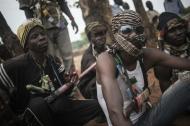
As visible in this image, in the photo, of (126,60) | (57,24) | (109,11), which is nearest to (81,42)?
(109,11)

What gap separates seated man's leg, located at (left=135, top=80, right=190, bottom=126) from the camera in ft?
8.90

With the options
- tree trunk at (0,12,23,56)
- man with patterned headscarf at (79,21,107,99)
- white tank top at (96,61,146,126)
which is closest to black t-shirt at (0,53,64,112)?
man with patterned headscarf at (79,21,107,99)

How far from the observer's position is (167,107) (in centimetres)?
272

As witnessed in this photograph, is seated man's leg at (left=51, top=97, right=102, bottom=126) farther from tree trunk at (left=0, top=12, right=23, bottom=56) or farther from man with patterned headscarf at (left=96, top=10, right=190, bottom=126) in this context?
A: tree trunk at (left=0, top=12, right=23, bottom=56)

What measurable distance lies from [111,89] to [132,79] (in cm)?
40

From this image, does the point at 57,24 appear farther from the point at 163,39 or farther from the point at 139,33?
the point at 139,33

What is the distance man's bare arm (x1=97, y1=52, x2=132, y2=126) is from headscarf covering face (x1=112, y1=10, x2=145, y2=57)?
0.56 ft

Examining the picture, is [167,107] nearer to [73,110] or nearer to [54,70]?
[73,110]

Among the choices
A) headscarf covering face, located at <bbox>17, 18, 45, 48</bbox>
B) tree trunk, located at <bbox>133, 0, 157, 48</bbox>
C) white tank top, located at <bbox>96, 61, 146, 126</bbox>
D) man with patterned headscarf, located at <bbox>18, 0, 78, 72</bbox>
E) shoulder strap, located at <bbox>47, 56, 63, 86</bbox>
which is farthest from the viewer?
tree trunk, located at <bbox>133, 0, 157, 48</bbox>

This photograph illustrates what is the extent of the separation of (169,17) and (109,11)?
452cm

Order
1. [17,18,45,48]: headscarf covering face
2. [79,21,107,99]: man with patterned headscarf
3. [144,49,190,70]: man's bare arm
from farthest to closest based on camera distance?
[79,21,107,99]: man with patterned headscarf, [17,18,45,48]: headscarf covering face, [144,49,190,70]: man's bare arm

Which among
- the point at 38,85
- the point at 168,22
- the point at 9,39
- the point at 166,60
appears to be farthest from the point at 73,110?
the point at 9,39

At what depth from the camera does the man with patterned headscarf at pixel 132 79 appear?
8.53ft

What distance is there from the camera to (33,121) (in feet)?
10.7
